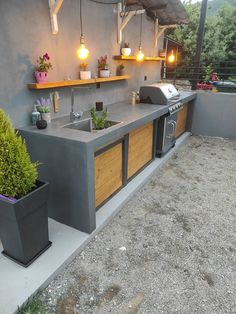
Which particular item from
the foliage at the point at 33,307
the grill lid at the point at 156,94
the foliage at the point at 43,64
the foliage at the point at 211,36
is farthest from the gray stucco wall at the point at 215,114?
the foliage at the point at 211,36

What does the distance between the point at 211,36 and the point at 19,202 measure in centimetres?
1305

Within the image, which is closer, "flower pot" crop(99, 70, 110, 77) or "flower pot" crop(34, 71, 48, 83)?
"flower pot" crop(34, 71, 48, 83)

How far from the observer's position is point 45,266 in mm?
1741

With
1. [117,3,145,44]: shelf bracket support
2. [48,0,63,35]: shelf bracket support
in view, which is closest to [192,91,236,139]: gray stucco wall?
[117,3,145,44]: shelf bracket support

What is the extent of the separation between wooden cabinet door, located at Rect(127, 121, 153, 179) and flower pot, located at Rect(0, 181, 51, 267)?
1.36 m

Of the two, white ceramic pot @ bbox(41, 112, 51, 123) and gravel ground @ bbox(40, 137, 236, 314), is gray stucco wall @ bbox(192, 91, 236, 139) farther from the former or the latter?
white ceramic pot @ bbox(41, 112, 51, 123)

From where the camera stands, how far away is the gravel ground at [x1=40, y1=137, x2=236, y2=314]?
1574 millimetres

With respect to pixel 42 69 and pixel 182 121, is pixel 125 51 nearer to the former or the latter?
pixel 42 69

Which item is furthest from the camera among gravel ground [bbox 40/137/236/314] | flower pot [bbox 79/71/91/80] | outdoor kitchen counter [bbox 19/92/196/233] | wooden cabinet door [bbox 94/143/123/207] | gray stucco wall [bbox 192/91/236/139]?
gray stucco wall [bbox 192/91/236/139]

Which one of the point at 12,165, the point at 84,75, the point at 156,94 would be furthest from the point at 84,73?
the point at 12,165

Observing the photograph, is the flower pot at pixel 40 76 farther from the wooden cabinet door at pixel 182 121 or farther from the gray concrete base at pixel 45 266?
the wooden cabinet door at pixel 182 121

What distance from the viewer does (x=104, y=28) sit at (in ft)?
9.97

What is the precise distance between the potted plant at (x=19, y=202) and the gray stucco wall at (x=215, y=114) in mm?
4139

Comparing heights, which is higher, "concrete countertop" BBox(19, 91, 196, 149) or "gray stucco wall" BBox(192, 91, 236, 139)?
"concrete countertop" BBox(19, 91, 196, 149)
